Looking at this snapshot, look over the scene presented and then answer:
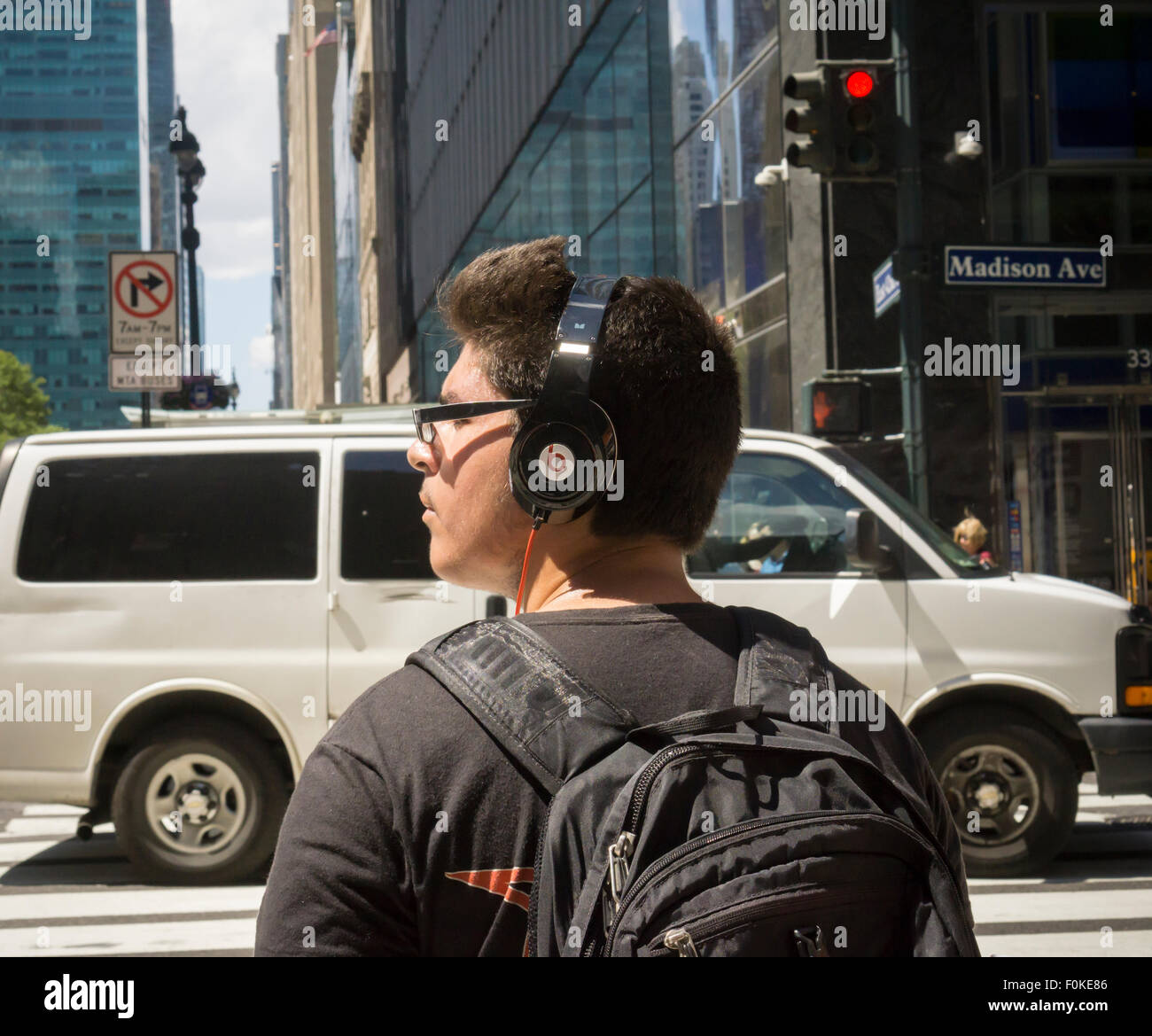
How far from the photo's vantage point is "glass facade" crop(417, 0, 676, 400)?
18703 millimetres

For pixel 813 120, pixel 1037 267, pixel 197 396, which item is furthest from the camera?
pixel 197 396

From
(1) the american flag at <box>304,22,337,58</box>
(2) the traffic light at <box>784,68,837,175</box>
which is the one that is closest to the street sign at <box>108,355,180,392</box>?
(2) the traffic light at <box>784,68,837,175</box>

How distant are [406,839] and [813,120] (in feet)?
29.9

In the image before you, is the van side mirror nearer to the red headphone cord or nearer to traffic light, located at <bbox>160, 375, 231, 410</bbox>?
the red headphone cord

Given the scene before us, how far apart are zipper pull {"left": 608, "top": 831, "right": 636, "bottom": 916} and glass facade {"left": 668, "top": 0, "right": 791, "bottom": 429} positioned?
1458 cm

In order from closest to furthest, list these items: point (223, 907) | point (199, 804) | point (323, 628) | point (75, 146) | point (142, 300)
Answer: point (223, 907)
point (199, 804)
point (323, 628)
point (142, 300)
point (75, 146)

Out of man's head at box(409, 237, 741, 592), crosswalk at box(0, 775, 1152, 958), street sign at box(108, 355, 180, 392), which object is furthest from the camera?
street sign at box(108, 355, 180, 392)

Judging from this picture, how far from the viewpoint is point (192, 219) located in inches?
828

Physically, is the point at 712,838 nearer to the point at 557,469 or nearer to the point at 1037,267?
the point at 557,469

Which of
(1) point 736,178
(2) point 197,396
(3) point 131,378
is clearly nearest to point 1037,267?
(1) point 736,178

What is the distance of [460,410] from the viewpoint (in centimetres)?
162

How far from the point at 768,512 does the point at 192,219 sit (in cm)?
1643

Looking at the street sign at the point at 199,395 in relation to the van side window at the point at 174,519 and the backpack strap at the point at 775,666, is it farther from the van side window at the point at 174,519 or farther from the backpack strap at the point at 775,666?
the backpack strap at the point at 775,666
